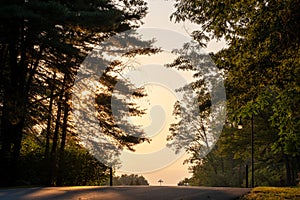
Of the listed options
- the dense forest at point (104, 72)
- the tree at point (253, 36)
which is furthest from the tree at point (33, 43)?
the tree at point (253, 36)

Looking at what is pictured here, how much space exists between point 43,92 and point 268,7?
16.7m

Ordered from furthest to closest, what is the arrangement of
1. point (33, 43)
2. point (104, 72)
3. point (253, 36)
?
point (104, 72)
point (33, 43)
point (253, 36)

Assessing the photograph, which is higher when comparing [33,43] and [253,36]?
[33,43]

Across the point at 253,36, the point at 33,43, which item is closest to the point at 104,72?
the point at 33,43

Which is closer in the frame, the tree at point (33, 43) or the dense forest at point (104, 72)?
the dense forest at point (104, 72)

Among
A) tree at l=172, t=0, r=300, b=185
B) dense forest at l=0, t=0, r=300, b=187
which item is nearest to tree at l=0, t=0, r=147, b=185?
dense forest at l=0, t=0, r=300, b=187

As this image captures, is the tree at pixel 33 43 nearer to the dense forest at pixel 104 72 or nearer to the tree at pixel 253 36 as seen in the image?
the dense forest at pixel 104 72

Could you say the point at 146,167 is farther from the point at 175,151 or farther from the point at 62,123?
the point at 62,123

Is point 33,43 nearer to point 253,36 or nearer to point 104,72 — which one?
point 104,72

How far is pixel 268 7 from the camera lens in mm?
12477

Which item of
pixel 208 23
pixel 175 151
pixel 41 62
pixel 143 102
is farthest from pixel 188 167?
pixel 208 23

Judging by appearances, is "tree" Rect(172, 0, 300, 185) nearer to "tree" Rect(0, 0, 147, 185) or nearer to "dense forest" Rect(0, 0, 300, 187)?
"dense forest" Rect(0, 0, 300, 187)

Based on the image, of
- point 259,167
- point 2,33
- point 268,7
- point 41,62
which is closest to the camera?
point 268,7

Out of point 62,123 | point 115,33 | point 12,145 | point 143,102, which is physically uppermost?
point 115,33
